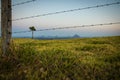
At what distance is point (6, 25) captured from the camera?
5.45m

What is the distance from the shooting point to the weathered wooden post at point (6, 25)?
5414 mm

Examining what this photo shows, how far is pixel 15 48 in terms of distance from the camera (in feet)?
17.8

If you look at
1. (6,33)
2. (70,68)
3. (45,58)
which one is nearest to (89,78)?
(70,68)

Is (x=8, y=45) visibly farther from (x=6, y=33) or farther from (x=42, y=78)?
(x=42, y=78)

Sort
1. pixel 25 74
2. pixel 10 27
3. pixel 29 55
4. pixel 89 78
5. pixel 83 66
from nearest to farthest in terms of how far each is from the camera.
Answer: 1. pixel 89 78
2. pixel 25 74
3. pixel 83 66
4. pixel 29 55
5. pixel 10 27

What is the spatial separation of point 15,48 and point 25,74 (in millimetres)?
1182

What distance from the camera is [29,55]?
514 centimetres

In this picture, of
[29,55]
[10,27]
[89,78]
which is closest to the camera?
[89,78]

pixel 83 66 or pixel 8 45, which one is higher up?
pixel 8 45

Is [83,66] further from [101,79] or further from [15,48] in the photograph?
[15,48]

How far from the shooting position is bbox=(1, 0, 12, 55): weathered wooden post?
541 centimetres

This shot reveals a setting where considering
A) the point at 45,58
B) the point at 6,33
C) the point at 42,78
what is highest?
the point at 6,33

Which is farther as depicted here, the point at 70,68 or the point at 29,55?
the point at 29,55

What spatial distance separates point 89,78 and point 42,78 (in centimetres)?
92
